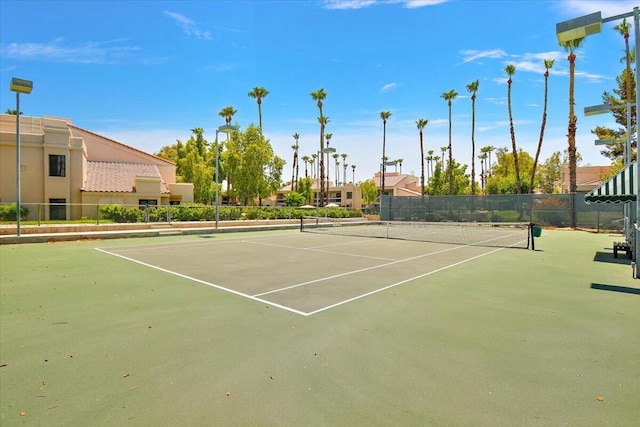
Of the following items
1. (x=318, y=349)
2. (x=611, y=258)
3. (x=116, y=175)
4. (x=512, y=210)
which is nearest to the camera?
(x=318, y=349)

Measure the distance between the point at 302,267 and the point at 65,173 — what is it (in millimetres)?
28808

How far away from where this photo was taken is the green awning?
9641mm

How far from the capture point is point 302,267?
10695 mm

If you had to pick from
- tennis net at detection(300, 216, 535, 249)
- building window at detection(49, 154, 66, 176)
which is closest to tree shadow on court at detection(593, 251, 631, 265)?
tennis net at detection(300, 216, 535, 249)

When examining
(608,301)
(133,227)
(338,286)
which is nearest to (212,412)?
(338,286)

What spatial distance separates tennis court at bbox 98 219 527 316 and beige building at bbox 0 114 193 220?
53.9 ft

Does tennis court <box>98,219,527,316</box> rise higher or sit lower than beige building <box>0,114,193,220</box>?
lower

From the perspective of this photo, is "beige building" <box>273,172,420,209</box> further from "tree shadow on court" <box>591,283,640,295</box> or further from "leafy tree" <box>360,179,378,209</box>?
"tree shadow on court" <box>591,283,640,295</box>

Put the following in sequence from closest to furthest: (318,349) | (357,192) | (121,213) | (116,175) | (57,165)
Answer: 1. (318,349)
2. (121,213)
3. (57,165)
4. (116,175)
5. (357,192)

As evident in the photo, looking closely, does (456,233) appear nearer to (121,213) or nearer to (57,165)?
(121,213)

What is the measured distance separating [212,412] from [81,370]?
1817 millimetres

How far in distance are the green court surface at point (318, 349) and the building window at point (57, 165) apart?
83.5ft

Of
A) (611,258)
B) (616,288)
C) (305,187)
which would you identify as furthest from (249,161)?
(305,187)

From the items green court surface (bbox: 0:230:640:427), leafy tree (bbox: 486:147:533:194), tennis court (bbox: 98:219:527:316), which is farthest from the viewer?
leafy tree (bbox: 486:147:533:194)
